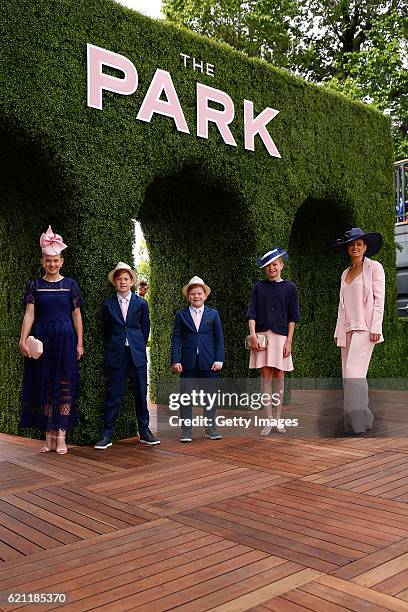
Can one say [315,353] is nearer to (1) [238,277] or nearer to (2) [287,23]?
(1) [238,277]

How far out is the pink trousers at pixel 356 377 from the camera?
561 cm

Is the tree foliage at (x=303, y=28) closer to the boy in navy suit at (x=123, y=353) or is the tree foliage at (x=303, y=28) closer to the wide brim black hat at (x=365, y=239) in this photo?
the wide brim black hat at (x=365, y=239)

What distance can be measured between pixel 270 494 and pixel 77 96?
3845 millimetres

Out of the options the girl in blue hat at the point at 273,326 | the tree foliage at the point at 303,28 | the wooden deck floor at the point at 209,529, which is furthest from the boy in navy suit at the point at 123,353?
the tree foliage at the point at 303,28

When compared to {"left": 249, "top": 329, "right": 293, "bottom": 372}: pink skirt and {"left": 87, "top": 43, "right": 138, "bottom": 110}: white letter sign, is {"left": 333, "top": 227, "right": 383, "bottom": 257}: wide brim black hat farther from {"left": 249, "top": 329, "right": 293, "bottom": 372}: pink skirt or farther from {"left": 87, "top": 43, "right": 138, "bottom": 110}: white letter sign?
{"left": 87, "top": 43, "right": 138, "bottom": 110}: white letter sign

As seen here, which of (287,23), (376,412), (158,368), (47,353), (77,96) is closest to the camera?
(47,353)

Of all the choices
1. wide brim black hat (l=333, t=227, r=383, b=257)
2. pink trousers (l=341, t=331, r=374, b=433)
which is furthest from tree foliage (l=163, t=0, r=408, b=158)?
pink trousers (l=341, t=331, r=374, b=433)

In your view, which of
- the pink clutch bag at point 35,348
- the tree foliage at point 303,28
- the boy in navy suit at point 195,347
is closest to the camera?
the pink clutch bag at point 35,348

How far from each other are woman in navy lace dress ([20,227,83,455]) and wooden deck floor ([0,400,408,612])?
0.33 metres

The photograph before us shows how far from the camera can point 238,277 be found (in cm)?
748

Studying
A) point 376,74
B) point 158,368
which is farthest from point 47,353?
point 376,74

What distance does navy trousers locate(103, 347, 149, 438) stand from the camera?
5.32 metres

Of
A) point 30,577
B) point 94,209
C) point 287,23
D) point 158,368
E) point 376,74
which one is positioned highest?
point 287,23

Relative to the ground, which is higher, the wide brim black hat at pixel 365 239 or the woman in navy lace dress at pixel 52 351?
the wide brim black hat at pixel 365 239
